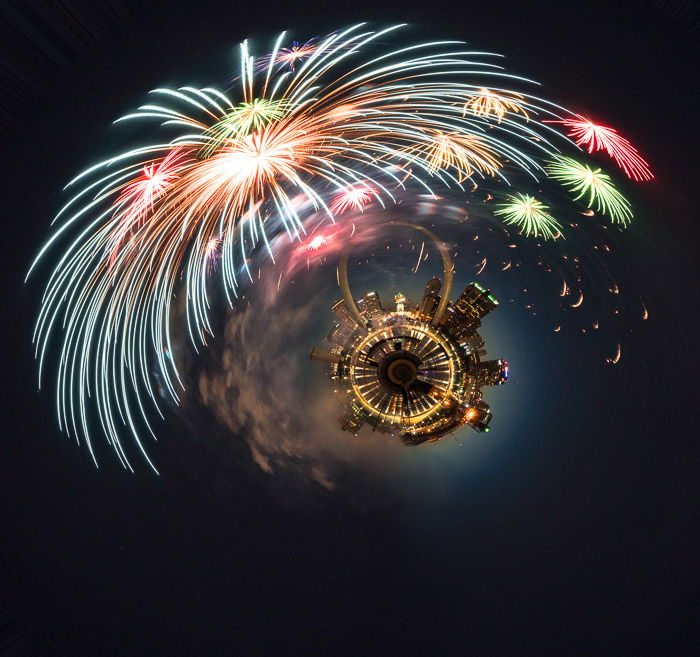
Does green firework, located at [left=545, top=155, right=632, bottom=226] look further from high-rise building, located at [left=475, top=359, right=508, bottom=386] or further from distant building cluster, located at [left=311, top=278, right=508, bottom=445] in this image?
high-rise building, located at [left=475, top=359, right=508, bottom=386]

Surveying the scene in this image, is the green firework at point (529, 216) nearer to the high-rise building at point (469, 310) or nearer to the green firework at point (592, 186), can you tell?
the green firework at point (592, 186)

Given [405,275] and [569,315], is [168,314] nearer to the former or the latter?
[405,275]

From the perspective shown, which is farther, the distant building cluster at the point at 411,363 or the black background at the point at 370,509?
the distant building cluster at the point at 411,363

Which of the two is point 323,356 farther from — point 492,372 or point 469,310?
point 492,372

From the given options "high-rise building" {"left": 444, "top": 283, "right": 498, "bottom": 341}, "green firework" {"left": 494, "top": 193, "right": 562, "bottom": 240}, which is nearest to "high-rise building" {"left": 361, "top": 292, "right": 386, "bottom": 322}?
"high-rise building" {"left": 444, "top": 283, "right": 498, "bottom": 341}

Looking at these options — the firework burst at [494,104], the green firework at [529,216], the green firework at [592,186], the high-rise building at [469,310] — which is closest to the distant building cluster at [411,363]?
the high-rise building at [469,310]

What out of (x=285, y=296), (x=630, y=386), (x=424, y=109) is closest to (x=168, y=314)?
(x=285, y=296)
